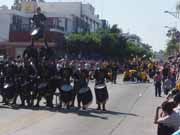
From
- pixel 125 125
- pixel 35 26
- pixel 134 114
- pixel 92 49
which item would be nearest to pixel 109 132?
pixel 125 125

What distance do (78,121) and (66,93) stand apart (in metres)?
3.43

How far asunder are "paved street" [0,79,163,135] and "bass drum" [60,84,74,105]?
0.53m

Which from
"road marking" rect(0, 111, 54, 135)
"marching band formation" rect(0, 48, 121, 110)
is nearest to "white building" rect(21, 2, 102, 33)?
"marching band formation" rect(0, 48, 121, 110)

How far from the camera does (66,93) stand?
71.5ft

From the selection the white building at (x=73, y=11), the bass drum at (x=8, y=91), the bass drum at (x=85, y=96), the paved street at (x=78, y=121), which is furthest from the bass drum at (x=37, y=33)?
the white building at (x=73, y=11)

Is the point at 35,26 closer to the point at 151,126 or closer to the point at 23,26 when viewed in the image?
the point at 151,126

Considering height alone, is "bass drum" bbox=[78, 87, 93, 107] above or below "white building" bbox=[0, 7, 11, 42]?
below

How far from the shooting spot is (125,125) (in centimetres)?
1795

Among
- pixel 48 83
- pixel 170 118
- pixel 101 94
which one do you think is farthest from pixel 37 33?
pixel 170 118

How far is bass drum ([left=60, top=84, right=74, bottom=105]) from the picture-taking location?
21.7 meters

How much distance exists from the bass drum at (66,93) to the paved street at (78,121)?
0.53m

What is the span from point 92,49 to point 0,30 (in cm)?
1331

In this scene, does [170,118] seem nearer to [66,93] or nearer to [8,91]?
[66,93]

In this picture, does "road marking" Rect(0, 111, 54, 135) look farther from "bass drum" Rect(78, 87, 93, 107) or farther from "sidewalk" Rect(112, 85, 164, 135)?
"sidewalk" Rect(112, 85, 164, 135)
